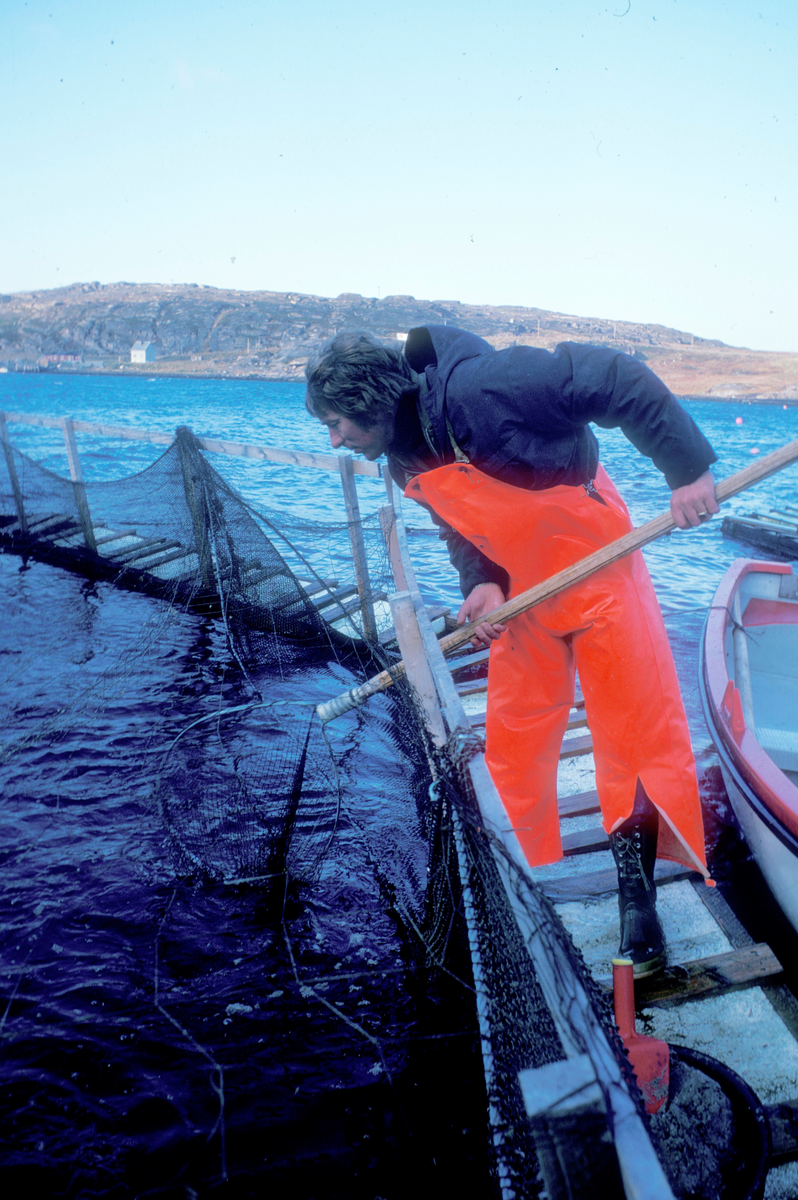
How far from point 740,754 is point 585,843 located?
2.82 feet

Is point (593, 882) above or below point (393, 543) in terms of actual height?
below

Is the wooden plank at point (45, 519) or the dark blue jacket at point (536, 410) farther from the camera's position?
the wooden plank at point (45, 519)

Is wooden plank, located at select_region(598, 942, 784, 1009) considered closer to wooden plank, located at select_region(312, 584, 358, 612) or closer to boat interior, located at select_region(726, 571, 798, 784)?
boat interior, located at select_region(726, 571, 798, 784)

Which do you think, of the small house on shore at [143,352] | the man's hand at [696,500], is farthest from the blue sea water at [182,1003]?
the small house on shore at [143,352]

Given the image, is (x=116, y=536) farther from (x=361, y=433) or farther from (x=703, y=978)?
(x=703, y=978)

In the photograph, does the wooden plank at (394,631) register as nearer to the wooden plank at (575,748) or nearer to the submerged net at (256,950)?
the submerged net at (256,950)

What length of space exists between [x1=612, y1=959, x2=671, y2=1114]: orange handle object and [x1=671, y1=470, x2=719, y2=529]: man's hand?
1.33m

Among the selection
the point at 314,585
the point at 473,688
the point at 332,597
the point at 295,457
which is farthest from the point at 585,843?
the point at 314,585

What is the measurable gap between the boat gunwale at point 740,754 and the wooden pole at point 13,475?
8437mm

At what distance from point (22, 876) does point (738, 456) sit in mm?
46716

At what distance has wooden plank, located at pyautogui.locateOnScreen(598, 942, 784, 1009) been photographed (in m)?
2.39

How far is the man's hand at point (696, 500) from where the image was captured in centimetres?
203

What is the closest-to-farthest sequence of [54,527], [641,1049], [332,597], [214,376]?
[641,1049]
[332,597]
[54,527]
[214,376]

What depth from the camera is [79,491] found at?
798cm
